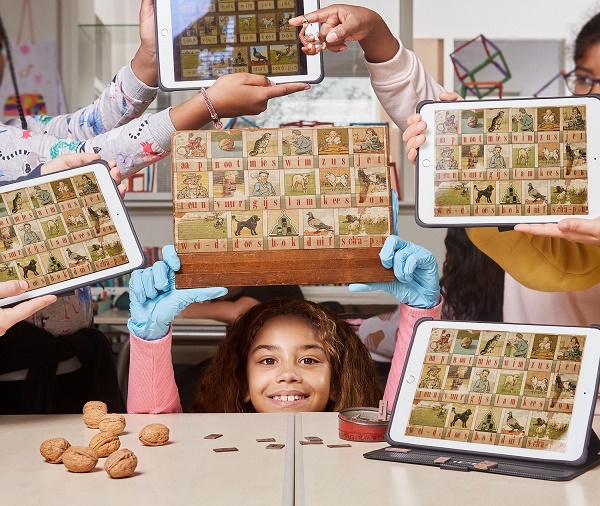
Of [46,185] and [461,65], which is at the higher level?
[461,65]

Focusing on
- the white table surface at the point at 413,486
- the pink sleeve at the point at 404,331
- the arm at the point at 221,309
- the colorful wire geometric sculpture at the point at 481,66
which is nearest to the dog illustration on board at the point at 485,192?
the pink sleeve at the point at 404,331

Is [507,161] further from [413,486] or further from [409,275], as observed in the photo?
[413,486]

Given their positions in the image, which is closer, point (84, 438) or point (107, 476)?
point (107, 476)

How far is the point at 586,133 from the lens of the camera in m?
1.41

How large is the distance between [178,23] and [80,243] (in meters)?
0.47

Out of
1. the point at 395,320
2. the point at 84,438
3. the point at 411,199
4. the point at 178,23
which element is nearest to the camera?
the point at 84,438

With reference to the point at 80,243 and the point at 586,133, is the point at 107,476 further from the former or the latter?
the point at 586,133

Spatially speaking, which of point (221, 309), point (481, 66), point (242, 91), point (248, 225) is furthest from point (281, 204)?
point (481, 66)

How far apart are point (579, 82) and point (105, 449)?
2648 mm

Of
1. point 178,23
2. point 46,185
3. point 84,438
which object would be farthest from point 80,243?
point 178,23

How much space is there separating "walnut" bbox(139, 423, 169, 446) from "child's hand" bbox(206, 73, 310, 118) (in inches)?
24.5

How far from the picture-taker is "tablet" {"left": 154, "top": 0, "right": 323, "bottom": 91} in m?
1.55

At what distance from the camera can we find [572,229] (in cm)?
135

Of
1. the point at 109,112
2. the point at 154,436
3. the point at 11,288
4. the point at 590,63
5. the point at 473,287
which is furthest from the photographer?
the point at 590,63
